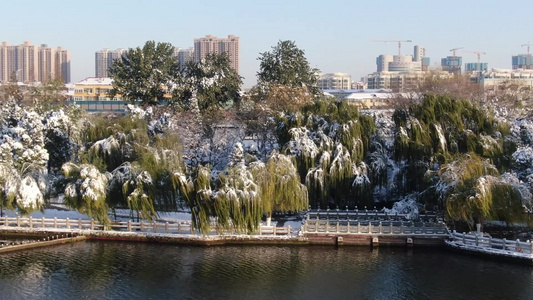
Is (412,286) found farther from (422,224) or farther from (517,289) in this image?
(422,224)

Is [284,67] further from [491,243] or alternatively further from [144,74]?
[491,243]

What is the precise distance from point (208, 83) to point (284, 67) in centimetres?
753

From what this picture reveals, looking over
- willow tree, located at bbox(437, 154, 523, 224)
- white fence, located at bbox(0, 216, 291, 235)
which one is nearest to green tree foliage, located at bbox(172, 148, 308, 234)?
white fence, located at bbox(0, 216, 291, 235)

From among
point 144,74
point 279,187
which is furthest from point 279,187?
point 144,74

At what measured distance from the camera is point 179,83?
5244cm

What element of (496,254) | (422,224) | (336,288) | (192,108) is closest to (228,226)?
(336,288)

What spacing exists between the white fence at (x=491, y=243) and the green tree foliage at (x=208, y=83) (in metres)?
25.0

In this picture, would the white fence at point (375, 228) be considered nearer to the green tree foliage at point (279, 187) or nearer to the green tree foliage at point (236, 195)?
the green tree foliage at point (279, 187)

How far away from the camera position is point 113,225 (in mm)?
31906

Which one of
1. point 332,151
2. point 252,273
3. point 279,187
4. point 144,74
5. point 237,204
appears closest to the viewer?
point 252,273

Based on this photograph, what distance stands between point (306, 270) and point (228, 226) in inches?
196

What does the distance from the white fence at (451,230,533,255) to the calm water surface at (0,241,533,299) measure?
890mm

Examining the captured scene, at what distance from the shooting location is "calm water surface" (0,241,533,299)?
77.9ft

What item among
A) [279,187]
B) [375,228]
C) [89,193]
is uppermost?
[279,187]
